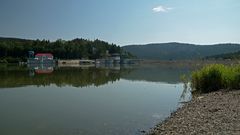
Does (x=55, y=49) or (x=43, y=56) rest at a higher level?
(x=55, y=49)

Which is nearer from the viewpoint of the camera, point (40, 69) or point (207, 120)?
point (207, 120)

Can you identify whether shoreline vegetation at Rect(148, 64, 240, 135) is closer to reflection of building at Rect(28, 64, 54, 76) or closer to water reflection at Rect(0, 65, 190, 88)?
water reflection at Rect(0, 65, 190, 88)

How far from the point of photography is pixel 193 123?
11805 mm

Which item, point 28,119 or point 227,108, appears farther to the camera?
point 28,119

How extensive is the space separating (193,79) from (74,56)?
121 meters

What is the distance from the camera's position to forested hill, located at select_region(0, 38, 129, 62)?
12444 centimetres

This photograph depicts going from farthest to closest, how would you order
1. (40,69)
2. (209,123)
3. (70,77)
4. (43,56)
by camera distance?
1. (43,56)
2. (40,69)
3. (70,77)
4. (209,123)

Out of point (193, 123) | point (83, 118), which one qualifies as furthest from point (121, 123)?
point (193, 123)

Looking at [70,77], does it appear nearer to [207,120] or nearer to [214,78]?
[214,78]

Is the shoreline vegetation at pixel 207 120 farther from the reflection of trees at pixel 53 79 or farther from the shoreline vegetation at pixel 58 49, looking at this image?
the shoreline vegetation at pixel 58 49

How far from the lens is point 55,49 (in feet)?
449

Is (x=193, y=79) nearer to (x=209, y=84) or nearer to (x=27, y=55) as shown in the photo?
(x=209, y=84)

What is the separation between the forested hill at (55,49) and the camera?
12444 centimetres

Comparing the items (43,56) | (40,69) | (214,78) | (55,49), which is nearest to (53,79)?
(214,78)
